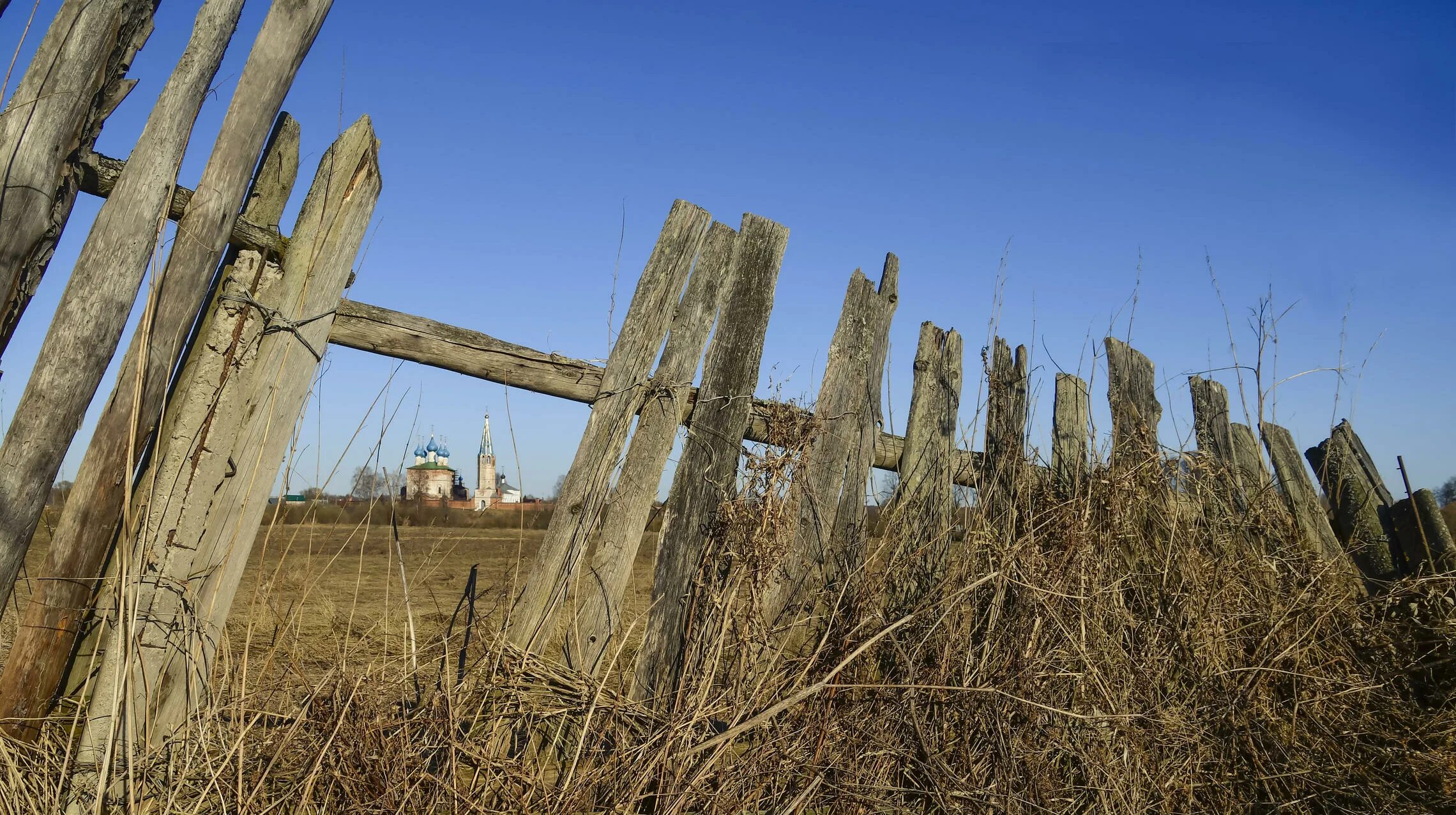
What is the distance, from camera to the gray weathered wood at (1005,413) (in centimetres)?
367

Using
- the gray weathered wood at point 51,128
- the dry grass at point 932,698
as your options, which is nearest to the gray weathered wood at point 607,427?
the dry grass at point 932,698

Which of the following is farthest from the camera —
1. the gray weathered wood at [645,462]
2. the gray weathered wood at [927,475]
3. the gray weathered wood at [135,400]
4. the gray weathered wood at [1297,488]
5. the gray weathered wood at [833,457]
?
the gray weathered wood at [1297,488]

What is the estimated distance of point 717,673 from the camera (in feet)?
8.89

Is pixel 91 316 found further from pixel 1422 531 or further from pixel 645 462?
pixel 1422 531

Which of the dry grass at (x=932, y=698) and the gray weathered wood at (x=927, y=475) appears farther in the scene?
the gray weathered wood at (x=927, y=475)

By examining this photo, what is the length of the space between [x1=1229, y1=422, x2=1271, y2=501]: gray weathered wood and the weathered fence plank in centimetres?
419

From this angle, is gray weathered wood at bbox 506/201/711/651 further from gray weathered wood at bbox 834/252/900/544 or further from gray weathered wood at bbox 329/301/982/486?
gray weathered wood at bbox 834/252/900/544

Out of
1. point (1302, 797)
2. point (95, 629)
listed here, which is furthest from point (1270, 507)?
point (95, 629)

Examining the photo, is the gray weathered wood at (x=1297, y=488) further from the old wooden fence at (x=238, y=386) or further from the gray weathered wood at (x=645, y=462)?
the gray weathered wood at (x=645, y=462)

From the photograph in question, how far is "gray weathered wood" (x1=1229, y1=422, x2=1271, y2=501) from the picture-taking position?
14.5 feet

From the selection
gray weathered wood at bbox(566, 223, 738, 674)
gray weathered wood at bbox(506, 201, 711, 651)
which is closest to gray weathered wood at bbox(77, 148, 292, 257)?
gray weathered wood at bbox(506, 201, 711, 651)

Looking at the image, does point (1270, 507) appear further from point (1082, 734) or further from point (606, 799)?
point (606, 799)

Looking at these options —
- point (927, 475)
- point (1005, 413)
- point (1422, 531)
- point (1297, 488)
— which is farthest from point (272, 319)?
point (1422, 531)

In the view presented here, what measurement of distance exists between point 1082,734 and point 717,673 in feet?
3.73
